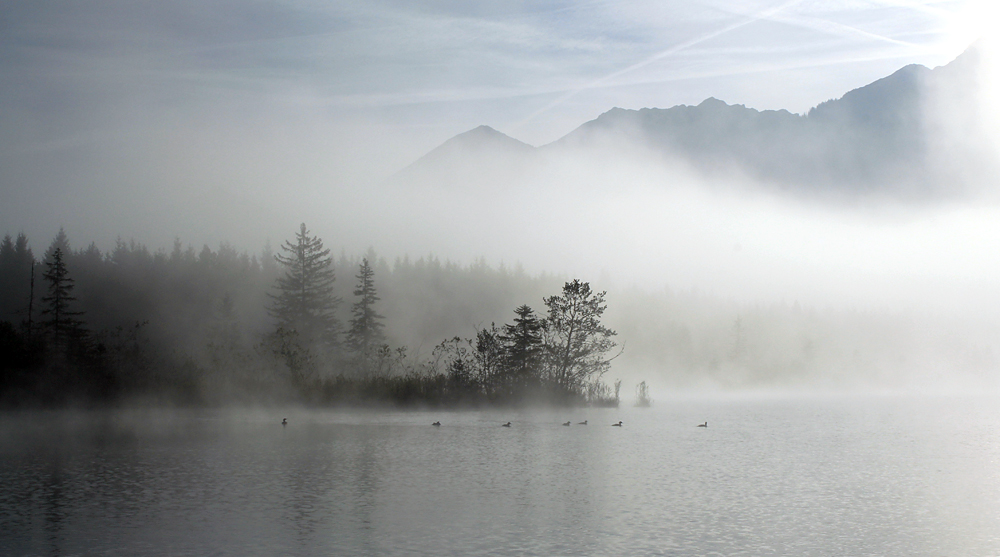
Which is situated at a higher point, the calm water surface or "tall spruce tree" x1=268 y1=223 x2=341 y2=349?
"tall spruce tree" x1=268 y1=223 x2=341 y2=349

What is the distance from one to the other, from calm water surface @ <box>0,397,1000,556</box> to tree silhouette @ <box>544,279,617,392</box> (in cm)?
1562

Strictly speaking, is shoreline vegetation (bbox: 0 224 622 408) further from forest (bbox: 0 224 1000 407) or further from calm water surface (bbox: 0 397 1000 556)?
calm water surface (bbox: 0 397 1000 556)

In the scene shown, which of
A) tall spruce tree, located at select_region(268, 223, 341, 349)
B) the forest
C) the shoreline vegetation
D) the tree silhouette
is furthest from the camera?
tall spruce tree, located at select_region(268, 223, 341, 349)

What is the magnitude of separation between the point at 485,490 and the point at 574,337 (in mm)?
35525

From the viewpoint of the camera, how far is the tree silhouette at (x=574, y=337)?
187ft

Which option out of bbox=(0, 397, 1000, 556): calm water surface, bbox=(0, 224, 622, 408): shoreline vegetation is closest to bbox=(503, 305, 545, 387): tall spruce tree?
bbox=(0, 224, 622, 408): shoreline vegetation

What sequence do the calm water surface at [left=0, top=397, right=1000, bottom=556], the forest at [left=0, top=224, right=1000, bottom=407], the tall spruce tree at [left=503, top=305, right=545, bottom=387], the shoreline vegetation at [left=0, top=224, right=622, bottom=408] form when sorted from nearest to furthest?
the calm water surface at [left=0, top=397, right=1000, bottom=556], the shoreline vegetation at [left=0, top=224, right=622, bottom=408], the forest at [left=0, top=224, right=1000, bottom=407], the tall spruce tree at [left=503, top=305, right=545, bottom=387]

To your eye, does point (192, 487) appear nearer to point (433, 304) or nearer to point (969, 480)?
point (969, 480)

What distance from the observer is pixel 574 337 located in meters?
57.9

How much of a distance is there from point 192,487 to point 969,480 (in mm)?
24086

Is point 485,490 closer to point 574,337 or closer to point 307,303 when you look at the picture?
point 574,337

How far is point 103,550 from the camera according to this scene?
15.7 m

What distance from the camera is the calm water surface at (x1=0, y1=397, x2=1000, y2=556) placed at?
16906 millimetres

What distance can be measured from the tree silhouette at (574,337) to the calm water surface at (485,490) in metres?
15.6
